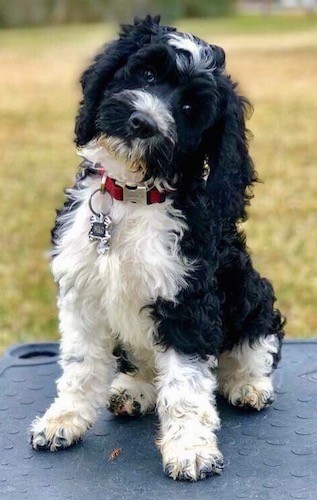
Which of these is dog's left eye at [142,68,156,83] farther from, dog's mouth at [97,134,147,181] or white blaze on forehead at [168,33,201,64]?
dog's mouth at [97,134,147,181]

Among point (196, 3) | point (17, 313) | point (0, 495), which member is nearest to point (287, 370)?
point (0, 495)

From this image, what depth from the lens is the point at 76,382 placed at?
3.38 m

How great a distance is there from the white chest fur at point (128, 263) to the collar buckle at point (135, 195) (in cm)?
2

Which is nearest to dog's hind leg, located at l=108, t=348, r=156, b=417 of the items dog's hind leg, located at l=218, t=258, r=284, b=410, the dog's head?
dog's hind leg, located at l=218, t=258, r=284, b=410

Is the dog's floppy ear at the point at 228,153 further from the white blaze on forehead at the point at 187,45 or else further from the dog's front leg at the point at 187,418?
the dog's front leg at the point at 187,418

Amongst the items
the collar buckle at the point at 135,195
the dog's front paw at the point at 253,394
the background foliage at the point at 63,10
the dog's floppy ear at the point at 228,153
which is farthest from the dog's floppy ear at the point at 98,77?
the background foliage at the point at 63,10

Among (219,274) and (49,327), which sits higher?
(219,274)

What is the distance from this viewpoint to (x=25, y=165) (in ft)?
32.3

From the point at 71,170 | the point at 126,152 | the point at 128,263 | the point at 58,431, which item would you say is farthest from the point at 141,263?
the point at 71,170

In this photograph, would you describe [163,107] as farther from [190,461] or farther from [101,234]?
[190,461]

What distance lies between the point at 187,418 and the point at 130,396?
1.72 ft

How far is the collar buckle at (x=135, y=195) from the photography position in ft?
10.4

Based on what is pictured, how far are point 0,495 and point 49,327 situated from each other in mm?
2481

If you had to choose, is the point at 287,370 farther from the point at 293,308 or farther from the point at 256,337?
the point at 293,308
